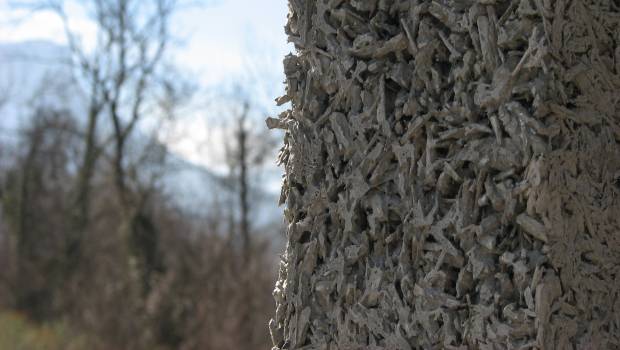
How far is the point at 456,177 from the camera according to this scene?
5.33 ft

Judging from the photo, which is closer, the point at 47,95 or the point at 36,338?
the point at 36,338

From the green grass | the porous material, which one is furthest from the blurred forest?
the porous material

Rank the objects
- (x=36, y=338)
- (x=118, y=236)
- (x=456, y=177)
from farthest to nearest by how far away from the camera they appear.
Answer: (x=118, y=236) → (x=36, y=338) → (x=456, y=177)

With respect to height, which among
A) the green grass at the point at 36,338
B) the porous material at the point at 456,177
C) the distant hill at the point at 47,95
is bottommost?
the green grass at the point at 36,338

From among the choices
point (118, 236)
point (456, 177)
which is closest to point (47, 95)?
point (118, 236)

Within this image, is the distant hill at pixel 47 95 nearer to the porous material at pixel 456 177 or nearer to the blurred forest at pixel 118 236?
the blurred forest at pixel 118 236

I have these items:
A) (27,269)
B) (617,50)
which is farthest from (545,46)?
(27,269)

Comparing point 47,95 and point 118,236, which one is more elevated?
point 47,95

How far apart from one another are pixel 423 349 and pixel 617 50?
82cm

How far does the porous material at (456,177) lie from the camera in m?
1.52

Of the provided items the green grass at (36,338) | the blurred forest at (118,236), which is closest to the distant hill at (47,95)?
the blurred forest at (118,236)

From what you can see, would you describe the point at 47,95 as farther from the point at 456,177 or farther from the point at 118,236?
the point at 456,177

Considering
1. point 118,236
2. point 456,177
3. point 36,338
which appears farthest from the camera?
point 118,236

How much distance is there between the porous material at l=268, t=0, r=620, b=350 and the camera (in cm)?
152
